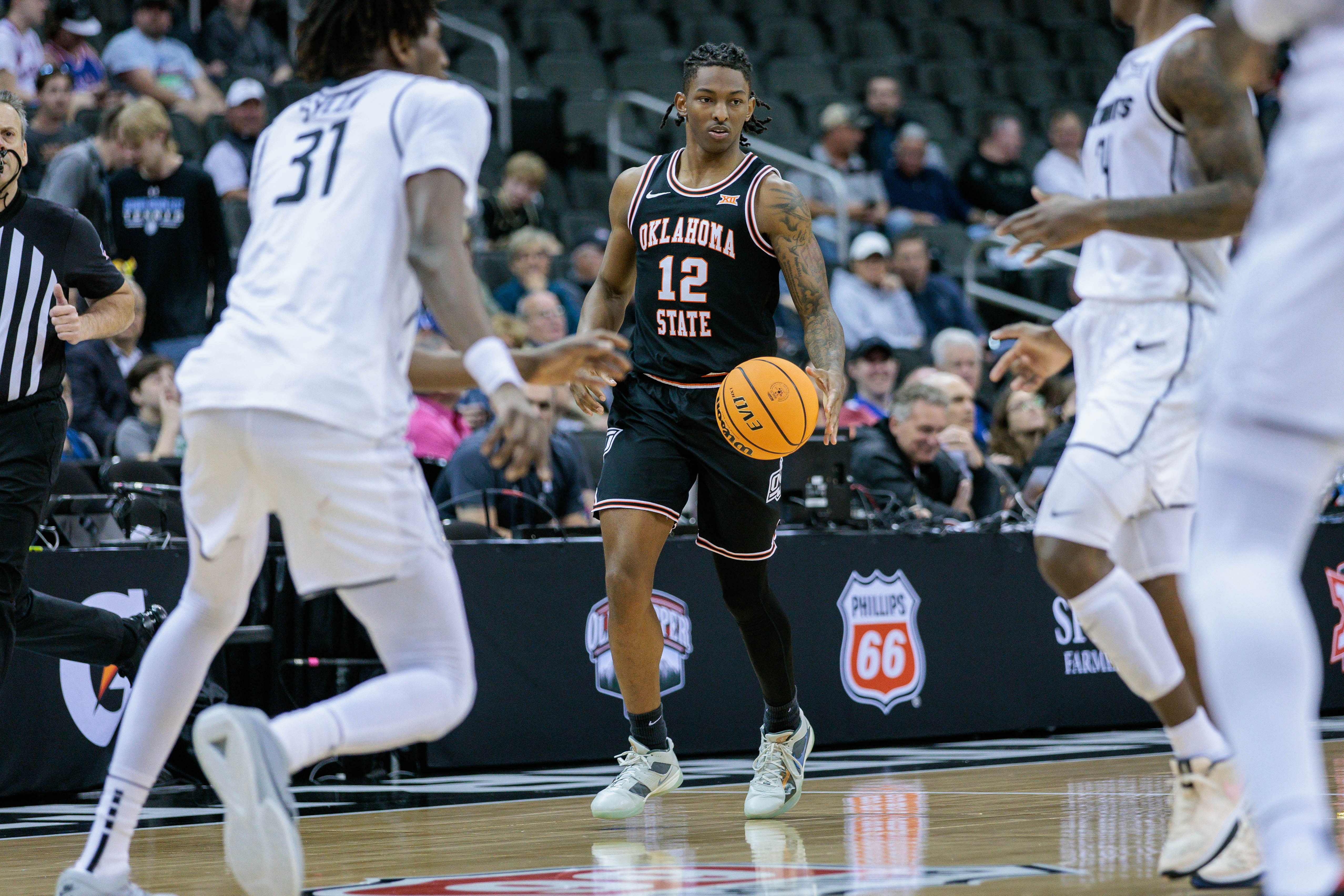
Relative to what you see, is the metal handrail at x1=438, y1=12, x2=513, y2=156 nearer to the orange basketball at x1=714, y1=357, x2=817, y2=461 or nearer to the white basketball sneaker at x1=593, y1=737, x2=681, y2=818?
the orange basketball at x1=714, y1=357, x2=817, y2=461

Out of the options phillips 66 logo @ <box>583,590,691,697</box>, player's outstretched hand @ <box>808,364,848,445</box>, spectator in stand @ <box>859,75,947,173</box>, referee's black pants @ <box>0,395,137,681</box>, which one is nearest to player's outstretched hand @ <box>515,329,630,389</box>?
player's outstretched hand @ <box>808,364,848,445</box>

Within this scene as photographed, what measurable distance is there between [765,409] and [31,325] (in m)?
2.30

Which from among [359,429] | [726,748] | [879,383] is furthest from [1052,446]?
[359,429]

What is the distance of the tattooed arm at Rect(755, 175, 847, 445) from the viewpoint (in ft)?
18.4

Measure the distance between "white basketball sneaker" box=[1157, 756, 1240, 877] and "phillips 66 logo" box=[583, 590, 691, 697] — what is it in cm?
407

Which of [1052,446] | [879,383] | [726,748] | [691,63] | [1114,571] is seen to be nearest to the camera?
[1114,571]

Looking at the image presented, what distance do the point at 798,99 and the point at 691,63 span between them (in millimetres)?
11158

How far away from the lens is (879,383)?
10.8m

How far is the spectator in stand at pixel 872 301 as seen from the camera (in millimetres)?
12977

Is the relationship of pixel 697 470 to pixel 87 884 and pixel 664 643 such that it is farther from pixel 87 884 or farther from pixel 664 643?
pixel 87 884

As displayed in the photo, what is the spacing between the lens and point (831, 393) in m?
→ 5.36

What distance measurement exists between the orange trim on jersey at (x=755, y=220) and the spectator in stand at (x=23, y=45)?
671 centimetres

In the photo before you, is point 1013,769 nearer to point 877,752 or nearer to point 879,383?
point 877,752

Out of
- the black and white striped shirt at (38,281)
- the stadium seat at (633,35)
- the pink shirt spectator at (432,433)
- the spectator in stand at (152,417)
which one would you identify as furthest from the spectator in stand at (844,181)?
the black and white striped shirt at (38,281)
